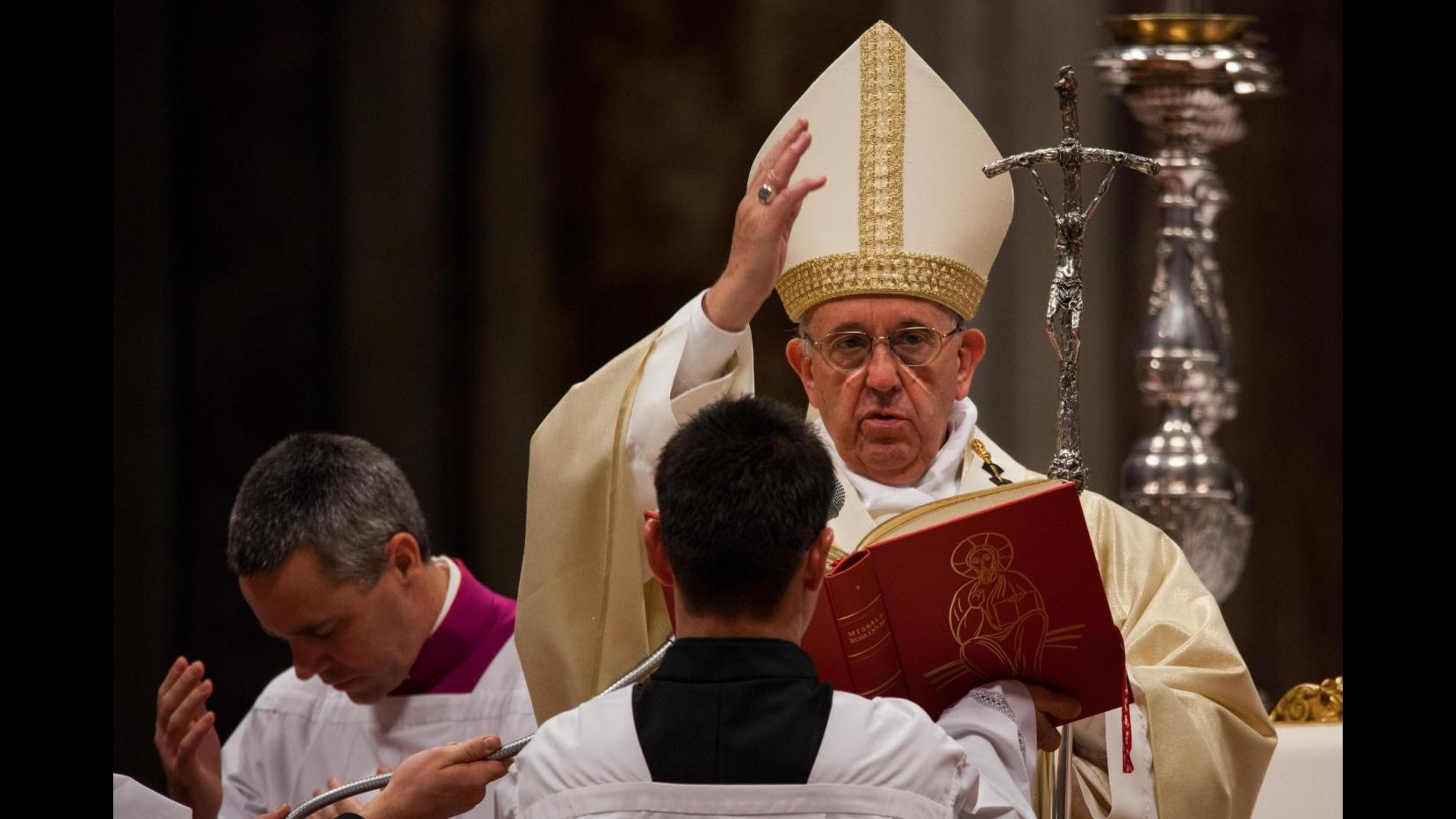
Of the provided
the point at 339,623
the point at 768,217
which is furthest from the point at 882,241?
the point at 339,623

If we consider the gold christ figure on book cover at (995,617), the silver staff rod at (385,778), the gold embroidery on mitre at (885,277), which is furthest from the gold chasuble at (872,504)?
the gold christ figure on book cover at (995,617)

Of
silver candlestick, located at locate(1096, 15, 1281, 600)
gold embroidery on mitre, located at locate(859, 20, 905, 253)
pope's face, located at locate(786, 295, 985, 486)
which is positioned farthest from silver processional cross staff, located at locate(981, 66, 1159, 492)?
silver candlestick, located at locate(1096, 15, 1281, 600)

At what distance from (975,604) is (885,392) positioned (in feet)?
2.75

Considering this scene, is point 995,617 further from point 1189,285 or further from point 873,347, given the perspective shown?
point 1189,285

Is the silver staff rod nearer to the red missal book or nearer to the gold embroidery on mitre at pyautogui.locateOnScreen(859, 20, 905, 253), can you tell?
the red missal book

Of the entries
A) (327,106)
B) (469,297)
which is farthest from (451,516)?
(327,106)

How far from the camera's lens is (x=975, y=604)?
261 centimetres

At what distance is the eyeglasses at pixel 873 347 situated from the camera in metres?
3.43

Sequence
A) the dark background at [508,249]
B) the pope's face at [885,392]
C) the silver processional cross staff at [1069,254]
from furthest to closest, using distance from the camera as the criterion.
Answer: the dark background at [508,249]
the pope's face at [885,392]
the silver processional cross staff at [1069,254]

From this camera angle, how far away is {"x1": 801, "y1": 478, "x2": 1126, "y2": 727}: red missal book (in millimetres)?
2568

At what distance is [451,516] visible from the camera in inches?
250

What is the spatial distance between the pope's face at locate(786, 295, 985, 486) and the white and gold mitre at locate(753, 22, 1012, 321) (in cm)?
4

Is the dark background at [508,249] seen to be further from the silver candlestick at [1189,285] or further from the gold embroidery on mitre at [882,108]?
the gold embroidery on mitre at [882,108]

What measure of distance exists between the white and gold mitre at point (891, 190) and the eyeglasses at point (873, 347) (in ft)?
0.29
